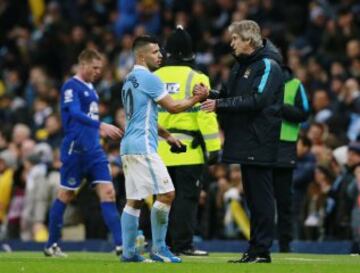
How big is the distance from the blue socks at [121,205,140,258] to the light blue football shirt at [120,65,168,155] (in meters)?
0.62

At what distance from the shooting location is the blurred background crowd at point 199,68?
2123 centimetres

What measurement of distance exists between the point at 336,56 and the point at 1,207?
6501 millimetres

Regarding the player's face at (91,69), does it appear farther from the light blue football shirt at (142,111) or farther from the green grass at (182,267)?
the green grass at (182,267)

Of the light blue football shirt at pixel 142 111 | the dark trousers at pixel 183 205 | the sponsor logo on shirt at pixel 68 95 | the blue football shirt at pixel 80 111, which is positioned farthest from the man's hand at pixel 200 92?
the sponsor logo on shirt at pixel 68 95

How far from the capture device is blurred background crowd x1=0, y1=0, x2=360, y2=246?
21234 mm

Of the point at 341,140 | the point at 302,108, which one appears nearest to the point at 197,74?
the point at 302,108

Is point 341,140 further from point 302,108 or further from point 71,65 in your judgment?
point 71,65

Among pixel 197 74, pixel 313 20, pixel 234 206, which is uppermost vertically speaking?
pixel 313 20

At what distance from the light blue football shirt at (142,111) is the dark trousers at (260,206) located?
1.05 metres

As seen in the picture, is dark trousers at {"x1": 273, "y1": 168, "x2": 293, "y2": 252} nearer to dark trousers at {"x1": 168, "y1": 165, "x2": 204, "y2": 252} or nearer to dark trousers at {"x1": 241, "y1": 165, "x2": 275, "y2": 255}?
dark trousers at {"x1": 168, "y1": 165, "x2": 204, "y2": 252}

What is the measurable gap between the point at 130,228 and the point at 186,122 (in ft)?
7.81

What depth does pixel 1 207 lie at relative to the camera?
24.9 metres

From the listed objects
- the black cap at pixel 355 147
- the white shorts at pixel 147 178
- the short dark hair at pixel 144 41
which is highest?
the short dark hair at pixel 144 41

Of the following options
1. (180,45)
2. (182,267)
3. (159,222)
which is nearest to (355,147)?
(180,45)
